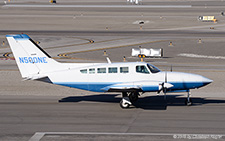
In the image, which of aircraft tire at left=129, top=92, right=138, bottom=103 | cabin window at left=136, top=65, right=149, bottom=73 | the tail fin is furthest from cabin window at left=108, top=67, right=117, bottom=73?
the tail fin

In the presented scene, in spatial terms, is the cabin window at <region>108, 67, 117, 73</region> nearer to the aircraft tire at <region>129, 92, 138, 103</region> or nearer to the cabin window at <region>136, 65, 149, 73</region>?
the cabin window at <region>136, 65, 149, 73</region>

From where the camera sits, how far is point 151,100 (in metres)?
28.4

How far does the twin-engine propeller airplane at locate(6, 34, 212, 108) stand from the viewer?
25062 millimetres

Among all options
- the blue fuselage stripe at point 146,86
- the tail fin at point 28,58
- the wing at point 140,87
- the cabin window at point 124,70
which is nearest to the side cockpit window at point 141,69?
the cabin window at point 124,70

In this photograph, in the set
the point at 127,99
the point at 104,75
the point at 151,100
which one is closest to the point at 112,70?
the point at 104,75

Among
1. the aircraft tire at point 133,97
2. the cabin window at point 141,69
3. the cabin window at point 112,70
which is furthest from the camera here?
the aircraft tire at point 133,97

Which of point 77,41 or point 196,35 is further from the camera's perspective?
point 196,35

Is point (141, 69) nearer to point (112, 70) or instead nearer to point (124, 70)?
point (124, 70)

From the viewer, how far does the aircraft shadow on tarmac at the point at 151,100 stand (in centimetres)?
2681

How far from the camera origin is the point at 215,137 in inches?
792

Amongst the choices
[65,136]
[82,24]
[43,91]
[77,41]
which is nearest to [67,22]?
[82,24]

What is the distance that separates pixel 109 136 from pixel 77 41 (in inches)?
1660

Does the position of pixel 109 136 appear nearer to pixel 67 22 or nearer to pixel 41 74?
pixel 41 74

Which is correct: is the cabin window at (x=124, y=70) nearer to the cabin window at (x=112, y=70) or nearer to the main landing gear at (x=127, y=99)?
the cabin window at (x=112, y=70)
